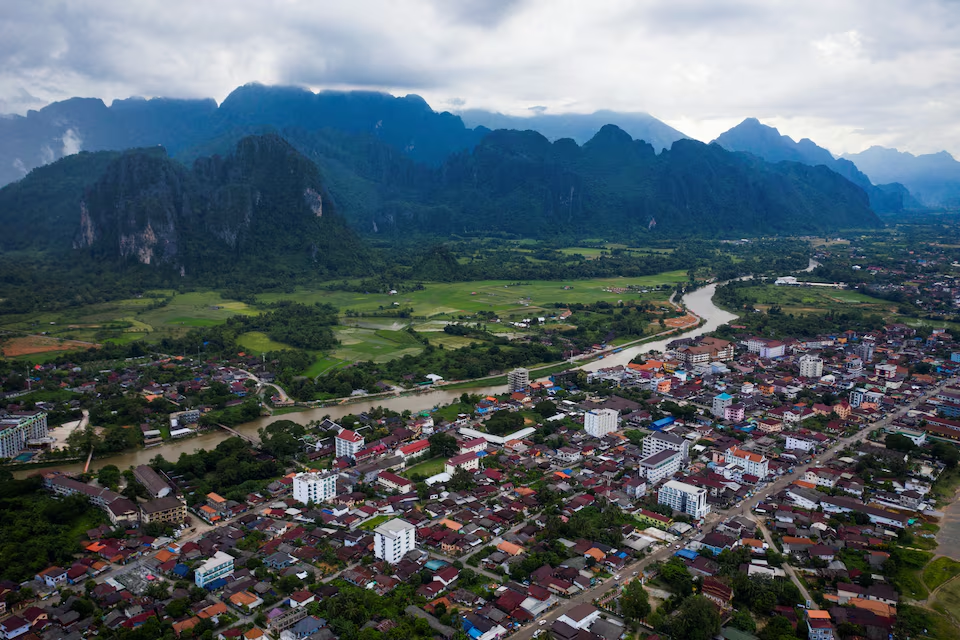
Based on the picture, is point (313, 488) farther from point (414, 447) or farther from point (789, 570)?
point (789, 570)

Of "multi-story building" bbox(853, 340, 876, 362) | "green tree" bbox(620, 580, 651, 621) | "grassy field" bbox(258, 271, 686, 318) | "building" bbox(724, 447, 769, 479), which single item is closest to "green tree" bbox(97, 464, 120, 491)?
"green tree" bbox(620, 580, 651, 621)

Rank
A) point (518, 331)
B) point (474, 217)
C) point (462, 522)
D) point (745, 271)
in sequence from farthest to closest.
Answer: point (474, 217) → point (745, 271) → point (518, 331) → point (462, 522)

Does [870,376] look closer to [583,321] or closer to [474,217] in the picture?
[583,321]

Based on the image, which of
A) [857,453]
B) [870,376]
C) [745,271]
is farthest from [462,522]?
[745,271]

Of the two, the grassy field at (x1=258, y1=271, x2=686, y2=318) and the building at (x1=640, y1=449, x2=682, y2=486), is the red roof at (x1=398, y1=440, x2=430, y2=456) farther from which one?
the grassy field at (x1=258, y1=271, x2=686, y2=318)

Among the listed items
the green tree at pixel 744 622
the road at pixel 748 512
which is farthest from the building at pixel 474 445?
the green tree at pixel 744 622

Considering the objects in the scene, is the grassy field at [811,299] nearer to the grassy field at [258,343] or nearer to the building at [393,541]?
the grassy field at [258,343]
